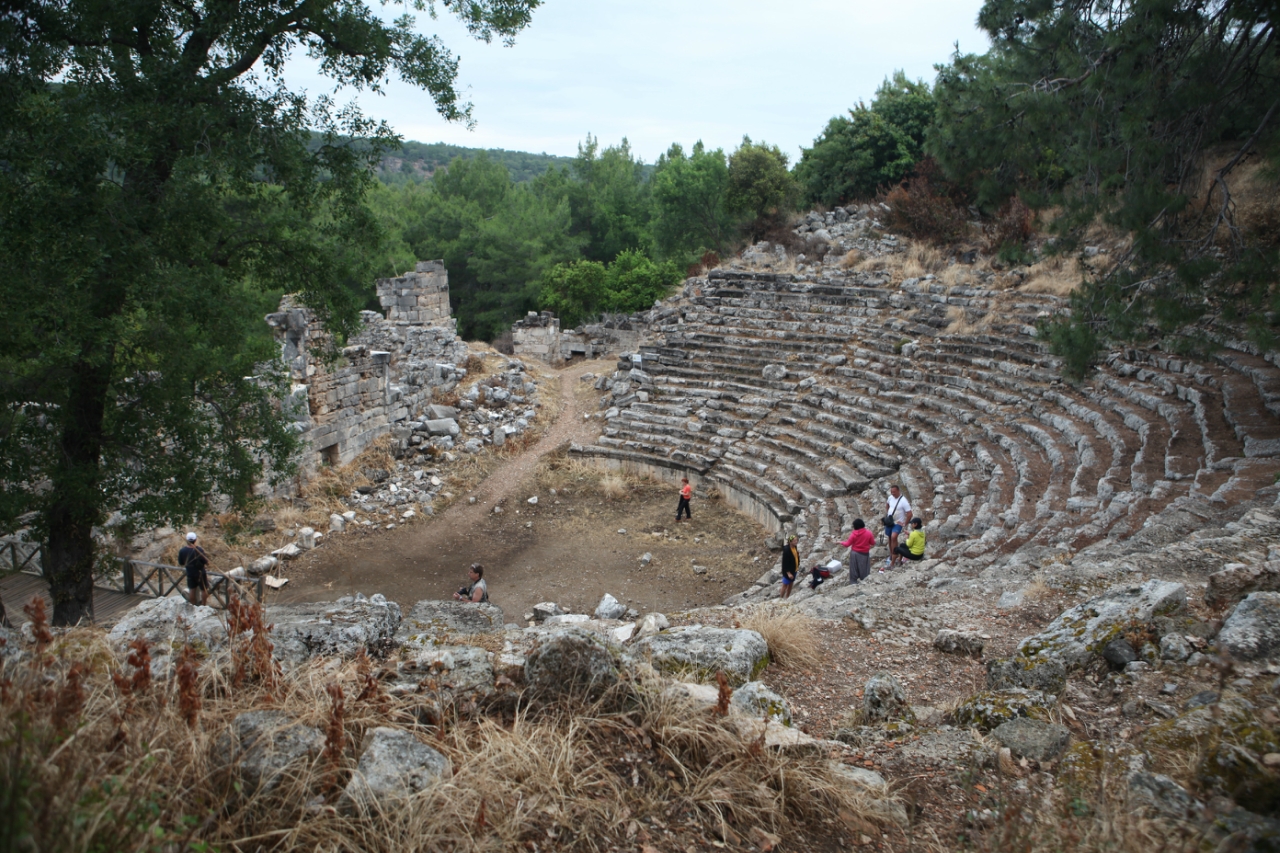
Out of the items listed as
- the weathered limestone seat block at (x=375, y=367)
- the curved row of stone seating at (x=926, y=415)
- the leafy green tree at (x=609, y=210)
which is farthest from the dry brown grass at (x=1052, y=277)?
the leafy green tree at (x=609, y=210)

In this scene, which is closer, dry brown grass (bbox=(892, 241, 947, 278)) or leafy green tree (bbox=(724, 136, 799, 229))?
dry brown grass (bbox=(892, 241, 947, 278))

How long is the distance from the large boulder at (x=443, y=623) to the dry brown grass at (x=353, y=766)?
3.78ft

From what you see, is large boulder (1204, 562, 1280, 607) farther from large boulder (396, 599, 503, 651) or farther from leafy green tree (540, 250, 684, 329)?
leafy green tree (540, 250, 684, 329)

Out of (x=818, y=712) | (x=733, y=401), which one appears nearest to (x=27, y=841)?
(x=818, y=712)

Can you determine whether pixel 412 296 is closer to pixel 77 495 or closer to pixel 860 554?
pixel 77 495

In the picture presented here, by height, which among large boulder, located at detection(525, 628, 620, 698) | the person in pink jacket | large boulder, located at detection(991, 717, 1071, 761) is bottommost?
the person in pink jacket

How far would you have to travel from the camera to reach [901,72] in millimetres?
28297

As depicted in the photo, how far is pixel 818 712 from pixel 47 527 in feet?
23.6

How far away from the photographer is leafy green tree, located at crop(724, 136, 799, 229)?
2684 centimetres

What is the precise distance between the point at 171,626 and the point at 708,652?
3040 millimetres

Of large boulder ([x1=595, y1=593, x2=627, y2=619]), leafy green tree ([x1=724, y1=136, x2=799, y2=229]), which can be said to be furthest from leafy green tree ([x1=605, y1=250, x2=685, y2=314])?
large boulder ([x1=595, y1=593, x2=627, y2=619])

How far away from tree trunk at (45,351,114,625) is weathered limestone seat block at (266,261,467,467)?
222cm

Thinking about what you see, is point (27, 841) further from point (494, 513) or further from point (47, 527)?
point (494, 513)

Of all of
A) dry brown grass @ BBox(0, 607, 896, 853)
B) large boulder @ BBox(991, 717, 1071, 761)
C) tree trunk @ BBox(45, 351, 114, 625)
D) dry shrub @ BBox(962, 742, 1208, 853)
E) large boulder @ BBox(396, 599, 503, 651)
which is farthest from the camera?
tree trunk @ BBox(45, 351, 114, 625)
